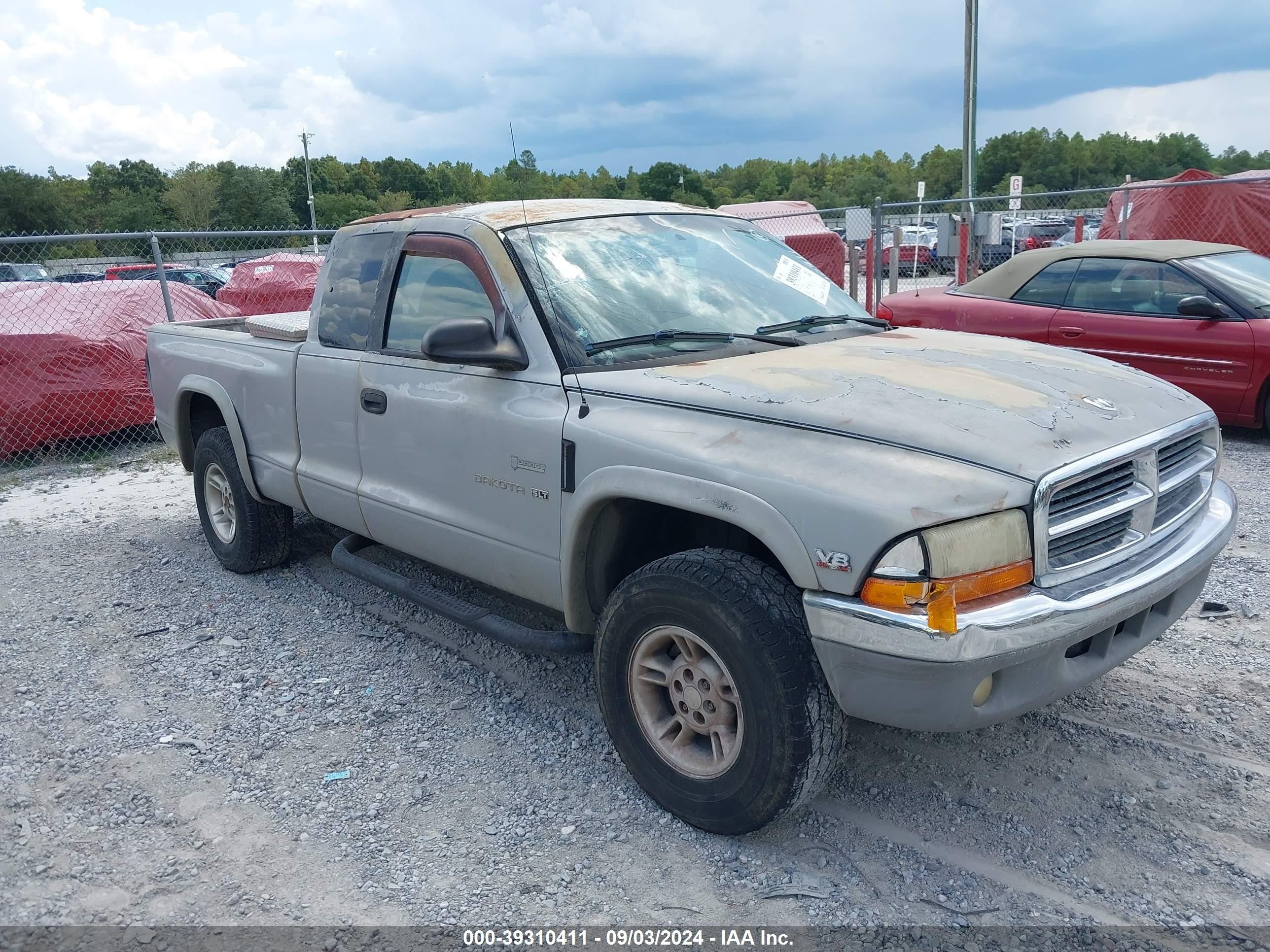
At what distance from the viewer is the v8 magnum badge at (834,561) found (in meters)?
2.56

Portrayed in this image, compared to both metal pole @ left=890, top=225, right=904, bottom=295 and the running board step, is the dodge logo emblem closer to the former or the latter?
the running board step

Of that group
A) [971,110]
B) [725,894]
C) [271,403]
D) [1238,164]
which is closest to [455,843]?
[725,894]

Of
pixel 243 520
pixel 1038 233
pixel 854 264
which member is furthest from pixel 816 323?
pixel 1038 233

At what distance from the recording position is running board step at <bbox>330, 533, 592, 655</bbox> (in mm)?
3596

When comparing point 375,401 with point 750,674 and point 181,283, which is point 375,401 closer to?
point 750,674

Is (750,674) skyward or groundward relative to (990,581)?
groundward

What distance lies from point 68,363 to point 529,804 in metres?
7.56

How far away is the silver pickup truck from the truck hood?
0.04ft

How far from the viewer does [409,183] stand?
59.4m

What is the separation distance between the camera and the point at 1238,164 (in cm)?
6016

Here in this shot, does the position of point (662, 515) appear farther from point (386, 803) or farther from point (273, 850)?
point (273, 850)

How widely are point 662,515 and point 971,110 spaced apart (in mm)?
16753

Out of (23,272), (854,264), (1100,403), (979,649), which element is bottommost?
(979,649)

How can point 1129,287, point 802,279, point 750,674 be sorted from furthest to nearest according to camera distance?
point 1129,287
point 802,279
point 750,674
